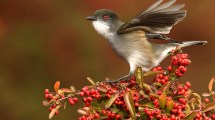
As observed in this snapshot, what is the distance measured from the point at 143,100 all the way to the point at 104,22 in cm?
178

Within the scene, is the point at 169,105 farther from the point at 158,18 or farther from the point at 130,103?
the point at 158,18

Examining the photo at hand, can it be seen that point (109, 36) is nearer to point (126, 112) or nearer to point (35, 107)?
point (126, 112)

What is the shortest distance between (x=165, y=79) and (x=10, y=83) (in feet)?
16.5

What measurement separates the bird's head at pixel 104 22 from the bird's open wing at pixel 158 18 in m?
0.30

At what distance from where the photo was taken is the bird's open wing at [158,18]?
600cm

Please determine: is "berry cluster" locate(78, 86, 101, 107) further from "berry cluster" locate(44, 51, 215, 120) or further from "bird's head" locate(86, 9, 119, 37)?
"bird's head" locate(86, 9, 119, 37)

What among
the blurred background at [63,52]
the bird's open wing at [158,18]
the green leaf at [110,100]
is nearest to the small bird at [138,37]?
the bird's open wing at [158,18]

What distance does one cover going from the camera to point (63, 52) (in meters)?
9.97

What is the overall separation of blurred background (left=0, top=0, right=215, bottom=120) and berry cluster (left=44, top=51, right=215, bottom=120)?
159 inches

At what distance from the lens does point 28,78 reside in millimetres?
9703

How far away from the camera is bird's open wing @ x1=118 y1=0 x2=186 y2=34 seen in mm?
5998

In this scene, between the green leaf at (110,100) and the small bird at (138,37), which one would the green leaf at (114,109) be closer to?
the green leaf at (110,100)

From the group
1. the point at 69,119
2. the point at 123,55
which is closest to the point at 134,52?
the point at 123,55

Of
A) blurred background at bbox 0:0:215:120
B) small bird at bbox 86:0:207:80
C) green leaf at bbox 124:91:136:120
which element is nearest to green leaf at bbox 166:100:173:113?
green leaf at bbox 124:91:136:120
